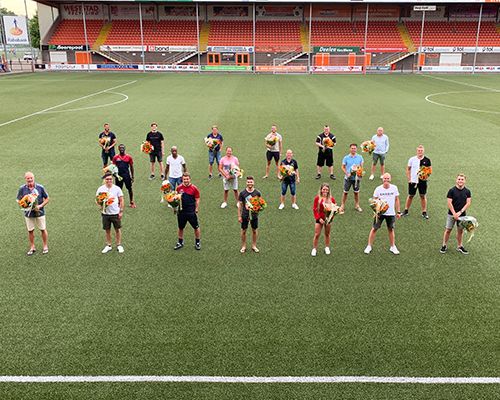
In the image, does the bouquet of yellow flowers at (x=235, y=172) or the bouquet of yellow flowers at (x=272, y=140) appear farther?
the bouquet of yellow flowers at (x=272, y=140)

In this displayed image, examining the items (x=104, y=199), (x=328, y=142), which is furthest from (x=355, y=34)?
(x=104, y=199)

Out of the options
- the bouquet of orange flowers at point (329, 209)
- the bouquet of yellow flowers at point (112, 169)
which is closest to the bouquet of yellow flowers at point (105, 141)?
the bouquet of yellow flowers at point (112, 169)

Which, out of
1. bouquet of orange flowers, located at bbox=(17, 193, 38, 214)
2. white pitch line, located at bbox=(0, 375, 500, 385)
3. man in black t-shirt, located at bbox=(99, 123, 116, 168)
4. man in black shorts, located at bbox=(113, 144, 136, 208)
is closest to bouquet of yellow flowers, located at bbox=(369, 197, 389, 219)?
white pitch line, located at bbox=(0, 375, 500, 385)

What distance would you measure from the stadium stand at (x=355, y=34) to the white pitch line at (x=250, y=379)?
204 ft

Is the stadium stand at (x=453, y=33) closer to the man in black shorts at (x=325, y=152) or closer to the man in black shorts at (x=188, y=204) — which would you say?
the man in black shorts at (x=325, y=152)

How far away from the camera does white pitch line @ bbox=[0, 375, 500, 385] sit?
6.56 metres

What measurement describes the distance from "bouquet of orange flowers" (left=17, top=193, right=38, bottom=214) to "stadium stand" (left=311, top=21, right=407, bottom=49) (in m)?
59.1

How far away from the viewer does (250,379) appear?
6.61 m

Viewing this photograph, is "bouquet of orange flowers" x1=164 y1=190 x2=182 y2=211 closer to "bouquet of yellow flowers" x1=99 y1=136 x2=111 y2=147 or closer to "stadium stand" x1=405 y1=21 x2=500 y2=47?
"bouquet of yellow flowers" x1=99 y1=136 x2=111 y2=147

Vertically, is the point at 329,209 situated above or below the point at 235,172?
below

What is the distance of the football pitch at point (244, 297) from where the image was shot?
6.73 m

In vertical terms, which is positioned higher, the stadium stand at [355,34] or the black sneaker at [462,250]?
the stadium stand at [355,34]

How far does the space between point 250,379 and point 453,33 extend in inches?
2738

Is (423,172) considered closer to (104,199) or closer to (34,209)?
(104,199)
